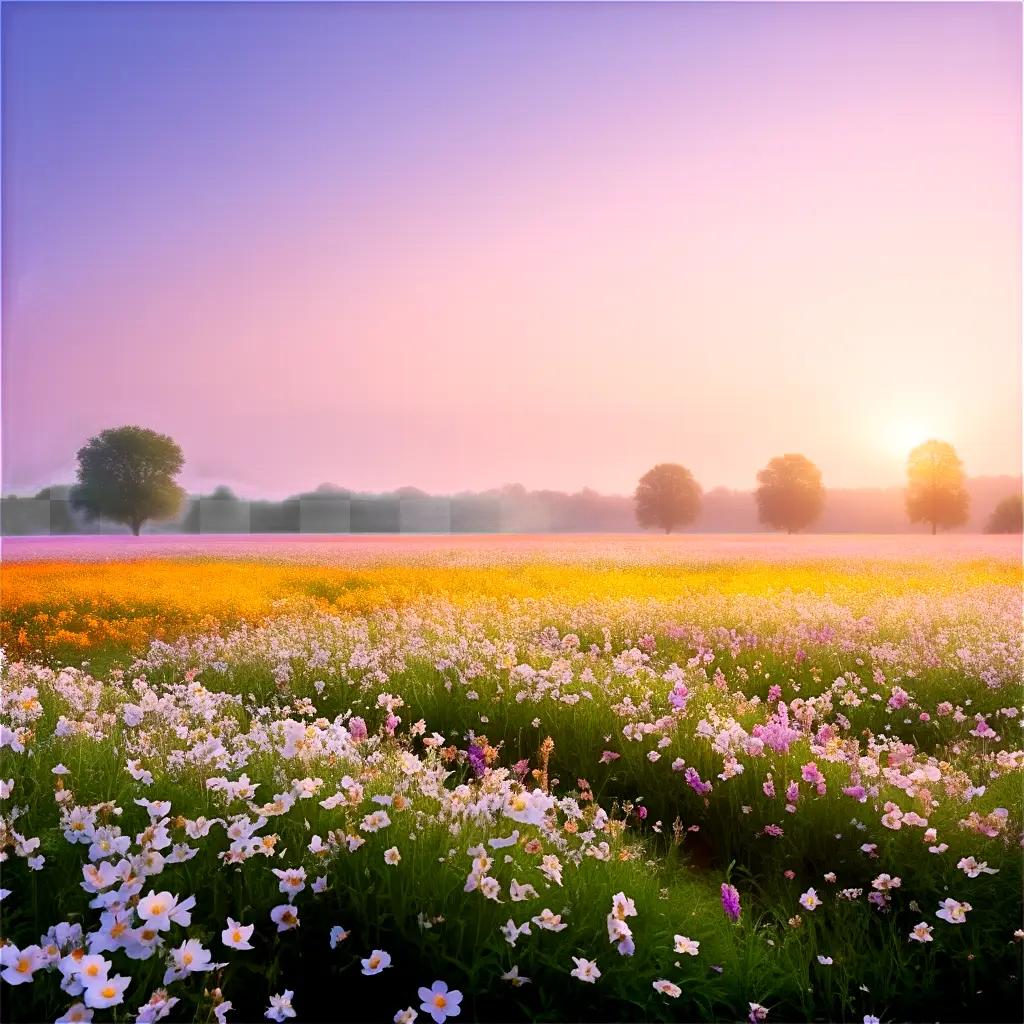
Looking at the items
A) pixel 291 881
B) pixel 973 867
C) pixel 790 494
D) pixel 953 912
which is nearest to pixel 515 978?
pixel 291 881

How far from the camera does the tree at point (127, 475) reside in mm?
14719

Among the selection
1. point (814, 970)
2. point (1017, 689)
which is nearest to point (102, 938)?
point (814, 970)

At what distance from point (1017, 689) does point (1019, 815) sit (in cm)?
399

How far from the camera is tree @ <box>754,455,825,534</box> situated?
47312mm

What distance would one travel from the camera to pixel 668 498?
4716cm

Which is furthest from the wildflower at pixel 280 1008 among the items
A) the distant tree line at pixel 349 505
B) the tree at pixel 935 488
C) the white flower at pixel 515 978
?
the tree at pixel 935 488

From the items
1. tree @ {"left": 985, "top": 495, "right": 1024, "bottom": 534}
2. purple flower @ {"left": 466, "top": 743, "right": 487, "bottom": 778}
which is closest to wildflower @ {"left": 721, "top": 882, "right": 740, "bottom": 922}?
purple flower @ {"left": 466, "top": 743, "right": 487, "bottom": 778}

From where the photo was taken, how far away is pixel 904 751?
6070 mm

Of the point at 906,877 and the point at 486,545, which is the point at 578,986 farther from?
the point at 486,545

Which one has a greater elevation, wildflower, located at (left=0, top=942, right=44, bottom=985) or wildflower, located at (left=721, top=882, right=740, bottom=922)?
wildflower, located at (left=0, top=942, right=44, bottom=985)

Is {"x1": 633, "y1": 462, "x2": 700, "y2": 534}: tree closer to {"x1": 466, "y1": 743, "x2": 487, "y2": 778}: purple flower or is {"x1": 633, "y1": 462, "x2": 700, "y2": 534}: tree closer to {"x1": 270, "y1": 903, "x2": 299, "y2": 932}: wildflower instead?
{"x1": 466, "y1": 743, "x2": 487, "y2": 778}: purple flower

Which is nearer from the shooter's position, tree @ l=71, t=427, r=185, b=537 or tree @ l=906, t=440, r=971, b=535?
tree @ l=71, t=427, r=185, b=537

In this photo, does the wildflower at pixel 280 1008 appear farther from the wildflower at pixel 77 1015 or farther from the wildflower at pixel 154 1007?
the wildflower at pixel 77 1015

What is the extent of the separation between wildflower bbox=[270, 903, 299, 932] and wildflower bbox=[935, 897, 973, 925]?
3267 mm
